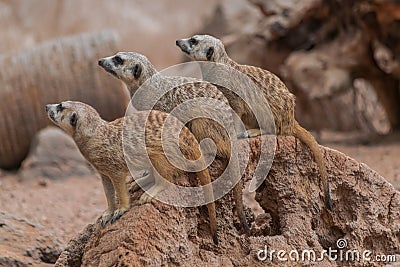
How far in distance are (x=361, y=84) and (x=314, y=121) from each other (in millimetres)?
1013

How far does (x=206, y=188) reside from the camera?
8.59 feet

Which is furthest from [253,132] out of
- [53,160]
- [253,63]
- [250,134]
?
[253,63]

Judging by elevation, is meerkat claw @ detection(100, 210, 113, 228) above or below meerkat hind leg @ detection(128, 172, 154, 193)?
below

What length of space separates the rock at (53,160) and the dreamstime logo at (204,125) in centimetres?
332

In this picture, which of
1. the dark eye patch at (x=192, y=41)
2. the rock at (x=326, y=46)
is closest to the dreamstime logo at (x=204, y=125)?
the dark eye patch at (x=192, y=41)

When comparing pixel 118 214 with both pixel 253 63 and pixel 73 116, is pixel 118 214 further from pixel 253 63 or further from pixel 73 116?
pixel 253 63

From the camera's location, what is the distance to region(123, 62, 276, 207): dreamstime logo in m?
2.60

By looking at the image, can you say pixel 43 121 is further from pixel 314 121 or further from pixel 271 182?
pixel 271 182

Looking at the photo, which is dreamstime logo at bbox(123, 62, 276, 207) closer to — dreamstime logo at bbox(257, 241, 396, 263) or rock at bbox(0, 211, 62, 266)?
dreamstime logo at bbox(257, 241, 396, 263)

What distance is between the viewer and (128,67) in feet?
9.56

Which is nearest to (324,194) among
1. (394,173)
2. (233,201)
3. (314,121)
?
(233,201)
